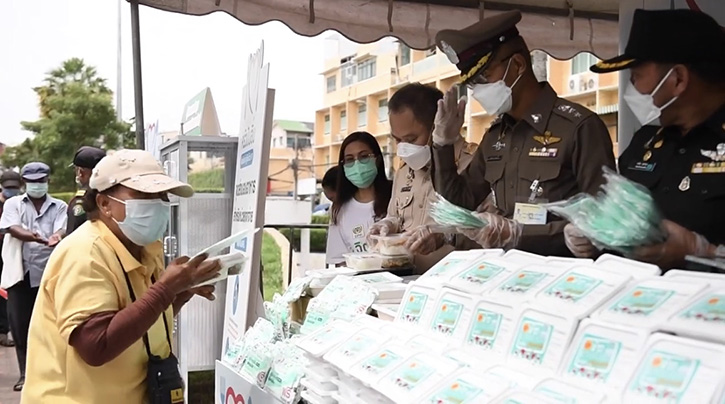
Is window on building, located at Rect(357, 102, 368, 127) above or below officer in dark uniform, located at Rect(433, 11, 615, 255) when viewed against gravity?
above

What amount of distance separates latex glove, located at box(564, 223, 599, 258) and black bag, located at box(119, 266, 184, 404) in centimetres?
123

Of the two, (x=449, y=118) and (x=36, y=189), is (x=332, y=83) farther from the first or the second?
(x=449, y=118)

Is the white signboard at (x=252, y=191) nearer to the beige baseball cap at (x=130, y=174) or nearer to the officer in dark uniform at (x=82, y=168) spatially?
the beige baseball cap at (x=130, y=174)

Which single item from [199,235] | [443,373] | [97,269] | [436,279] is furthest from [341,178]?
[443,373]

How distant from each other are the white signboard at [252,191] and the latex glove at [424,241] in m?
1.07

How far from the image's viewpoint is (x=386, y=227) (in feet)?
8.04

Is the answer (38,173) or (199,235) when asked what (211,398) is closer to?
(199,235)

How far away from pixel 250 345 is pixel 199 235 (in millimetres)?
1922

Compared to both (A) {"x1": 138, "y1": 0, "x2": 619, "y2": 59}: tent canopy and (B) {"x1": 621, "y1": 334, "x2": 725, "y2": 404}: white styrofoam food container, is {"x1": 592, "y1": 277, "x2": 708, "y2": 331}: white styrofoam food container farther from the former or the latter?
(A) {"x1": 138, "y1": 0, "x2": 619, "y2": 59}: tent canopy

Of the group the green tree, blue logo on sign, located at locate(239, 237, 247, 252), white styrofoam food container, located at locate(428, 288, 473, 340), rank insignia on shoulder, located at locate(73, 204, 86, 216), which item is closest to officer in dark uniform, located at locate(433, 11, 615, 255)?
white styrofoam food container, located at locate(428, 288, 473, 340)

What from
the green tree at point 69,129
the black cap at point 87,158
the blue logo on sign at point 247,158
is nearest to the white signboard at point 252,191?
the blue logo on sign at point 247,158

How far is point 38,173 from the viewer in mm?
5172

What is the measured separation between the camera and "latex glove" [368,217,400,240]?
2.42m

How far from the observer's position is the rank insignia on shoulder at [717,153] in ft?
4.61
